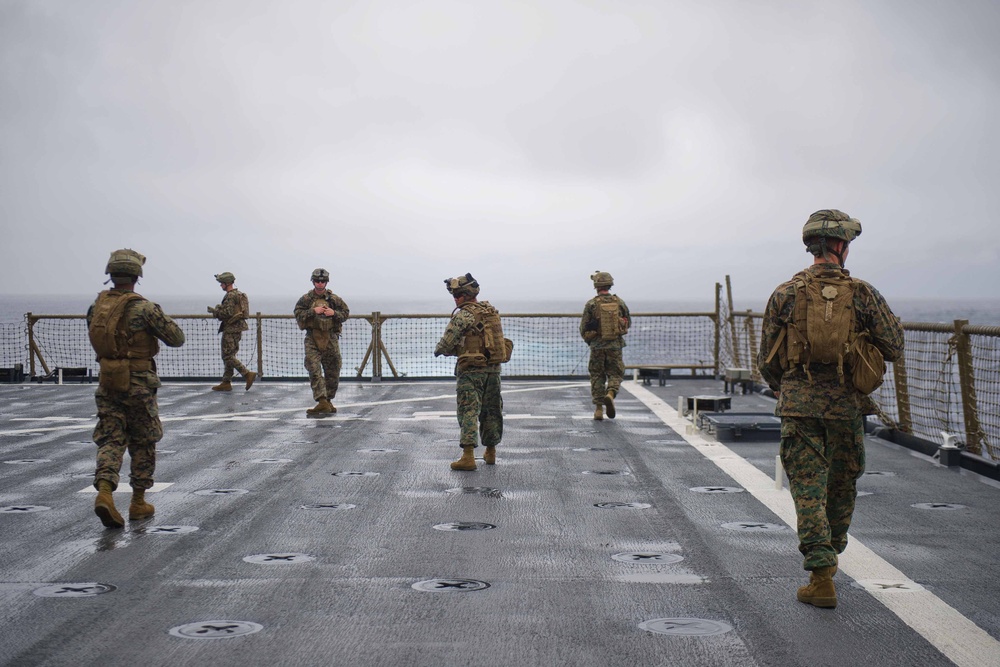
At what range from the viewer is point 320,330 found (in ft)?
50.7

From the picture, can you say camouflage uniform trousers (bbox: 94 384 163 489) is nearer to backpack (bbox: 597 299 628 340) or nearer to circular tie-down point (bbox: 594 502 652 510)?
circular tie-down point (bbox: 594 502 652 510)

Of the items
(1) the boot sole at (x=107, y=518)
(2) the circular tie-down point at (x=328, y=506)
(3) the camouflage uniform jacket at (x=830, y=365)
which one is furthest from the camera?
(2) the circular tie-down point at (x=328, y=506)

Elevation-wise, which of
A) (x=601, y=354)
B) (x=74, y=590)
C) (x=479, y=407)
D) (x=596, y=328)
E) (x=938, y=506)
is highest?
(x=596, y=328)

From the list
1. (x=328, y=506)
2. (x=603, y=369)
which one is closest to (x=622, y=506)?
(x=328, y=506)

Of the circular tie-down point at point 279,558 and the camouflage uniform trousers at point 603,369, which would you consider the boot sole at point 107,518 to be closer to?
the circular tie-down point at point 279,558

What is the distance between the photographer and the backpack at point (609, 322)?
1434cm

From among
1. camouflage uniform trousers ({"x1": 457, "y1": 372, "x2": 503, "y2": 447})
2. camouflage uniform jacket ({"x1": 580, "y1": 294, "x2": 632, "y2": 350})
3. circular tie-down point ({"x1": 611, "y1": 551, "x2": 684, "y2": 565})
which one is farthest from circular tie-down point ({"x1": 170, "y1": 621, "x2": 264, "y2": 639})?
camouflage uniform jacket ({"x1": 580, "y1": 294, "x2": 632, "y2": 350})

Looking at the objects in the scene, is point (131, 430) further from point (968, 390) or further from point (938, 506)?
point (968, 390)

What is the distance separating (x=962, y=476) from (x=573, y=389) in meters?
10.5

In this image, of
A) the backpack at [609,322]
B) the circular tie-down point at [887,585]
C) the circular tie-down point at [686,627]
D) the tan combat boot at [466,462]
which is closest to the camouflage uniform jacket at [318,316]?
the backpack at [609,322]

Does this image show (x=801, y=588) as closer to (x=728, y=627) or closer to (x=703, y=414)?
(x=728, y=627)

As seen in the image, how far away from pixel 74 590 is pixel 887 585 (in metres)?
4.56

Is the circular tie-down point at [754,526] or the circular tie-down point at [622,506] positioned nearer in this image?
the circular tie-down point at [754,526]

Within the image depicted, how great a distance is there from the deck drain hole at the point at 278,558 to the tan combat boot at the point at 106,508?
1.36m
